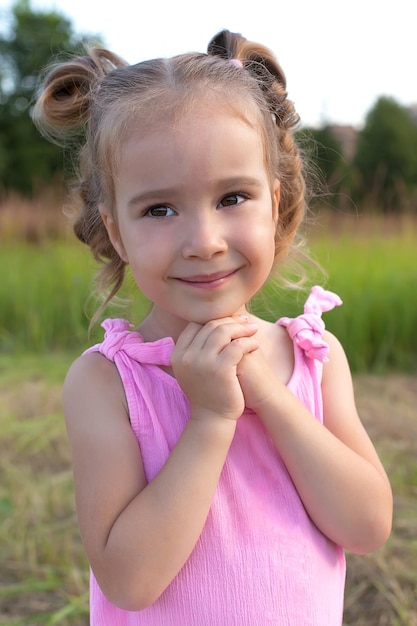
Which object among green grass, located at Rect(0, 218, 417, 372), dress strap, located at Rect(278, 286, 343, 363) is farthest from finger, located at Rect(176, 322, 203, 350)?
green grass, located at Rect(0, 218, 417, 372)

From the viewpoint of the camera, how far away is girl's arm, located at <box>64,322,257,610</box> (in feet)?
3.49

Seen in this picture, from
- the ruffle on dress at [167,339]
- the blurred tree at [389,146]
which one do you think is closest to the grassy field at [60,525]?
the ruffle on dress at [167,339]

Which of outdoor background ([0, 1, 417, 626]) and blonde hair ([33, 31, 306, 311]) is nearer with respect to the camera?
blonde hair ([33, 31, 306, 311])

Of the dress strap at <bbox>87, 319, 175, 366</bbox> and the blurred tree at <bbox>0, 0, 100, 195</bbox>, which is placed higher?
the dress strap at <bbox>87, 319, 175, 366</bbox>

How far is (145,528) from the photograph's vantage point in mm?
1061

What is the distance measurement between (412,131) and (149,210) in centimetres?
1203

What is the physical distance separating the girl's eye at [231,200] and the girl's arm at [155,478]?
185 mm

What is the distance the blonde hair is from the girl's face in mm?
46

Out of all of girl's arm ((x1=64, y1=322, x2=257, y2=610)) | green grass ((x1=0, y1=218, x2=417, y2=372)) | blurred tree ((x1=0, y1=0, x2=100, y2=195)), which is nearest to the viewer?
girl's arm ((x1=64, y1=322, x2=257, y2=610))

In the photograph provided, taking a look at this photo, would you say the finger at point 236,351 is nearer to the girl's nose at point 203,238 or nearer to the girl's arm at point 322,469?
the girl's arm at point 322,469

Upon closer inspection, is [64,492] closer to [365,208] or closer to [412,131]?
[365,208]

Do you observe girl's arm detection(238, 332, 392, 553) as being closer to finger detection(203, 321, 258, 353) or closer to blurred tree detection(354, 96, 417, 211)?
finger detection(203, 321, 258, 353)

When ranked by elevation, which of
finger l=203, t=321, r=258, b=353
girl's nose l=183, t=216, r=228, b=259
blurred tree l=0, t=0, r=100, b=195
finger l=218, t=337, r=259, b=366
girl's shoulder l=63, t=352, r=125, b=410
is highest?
girl's nose l=183, t=216, r=228, b=259

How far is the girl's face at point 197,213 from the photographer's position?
3.59 feet
